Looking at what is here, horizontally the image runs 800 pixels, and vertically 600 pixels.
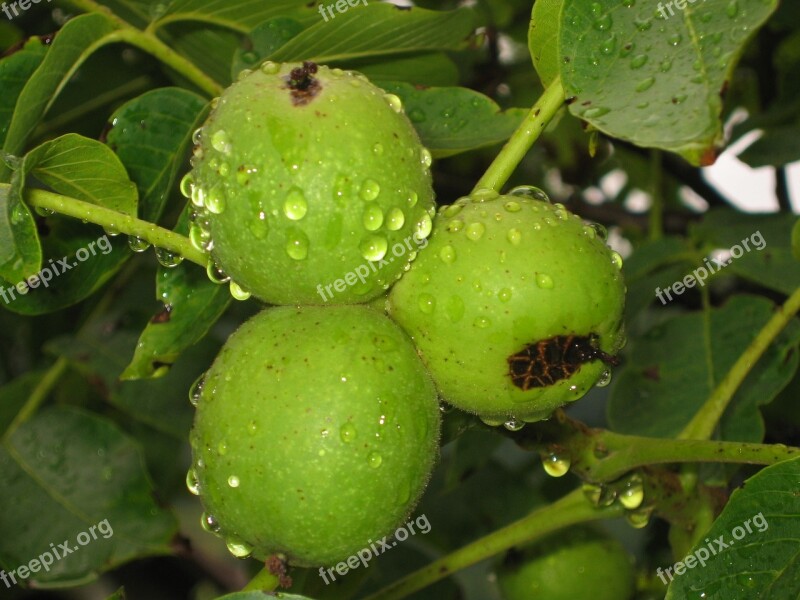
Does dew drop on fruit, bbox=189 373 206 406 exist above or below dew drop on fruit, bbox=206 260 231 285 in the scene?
below

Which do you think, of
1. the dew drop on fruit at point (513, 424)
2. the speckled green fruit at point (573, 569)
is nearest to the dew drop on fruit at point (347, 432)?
the dew drop on fruit at point (513, 424)

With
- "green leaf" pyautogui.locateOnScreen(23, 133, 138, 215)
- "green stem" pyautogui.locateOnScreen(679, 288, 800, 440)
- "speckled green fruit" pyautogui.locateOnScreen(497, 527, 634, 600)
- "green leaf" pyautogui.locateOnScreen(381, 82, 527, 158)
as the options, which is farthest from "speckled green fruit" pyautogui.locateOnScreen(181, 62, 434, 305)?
"speckled green fruit" pyautogui.locateOnScreen(497, 527, 634, 600)

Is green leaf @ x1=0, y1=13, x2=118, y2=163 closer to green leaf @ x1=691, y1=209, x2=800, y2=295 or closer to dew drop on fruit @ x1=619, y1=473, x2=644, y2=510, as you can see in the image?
dew drop on fruit @ x1=619, y1=473, x2=644, y2=510

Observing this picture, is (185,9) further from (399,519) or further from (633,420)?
(633,420)

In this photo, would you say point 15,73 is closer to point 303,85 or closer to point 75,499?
point 303,85

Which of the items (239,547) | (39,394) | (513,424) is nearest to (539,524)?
(513,424)

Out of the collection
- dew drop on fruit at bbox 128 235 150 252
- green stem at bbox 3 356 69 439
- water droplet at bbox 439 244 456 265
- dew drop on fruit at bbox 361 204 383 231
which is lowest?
green stem at bbox 3 356 69 439

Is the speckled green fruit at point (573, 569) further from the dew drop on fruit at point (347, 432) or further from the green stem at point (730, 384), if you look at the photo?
the dew drop on fruit at point (347, 432)
